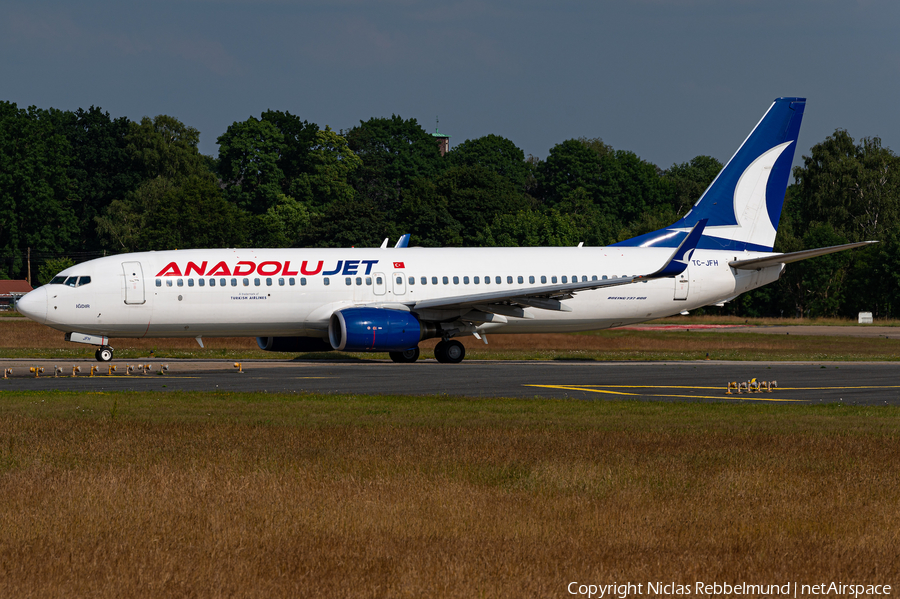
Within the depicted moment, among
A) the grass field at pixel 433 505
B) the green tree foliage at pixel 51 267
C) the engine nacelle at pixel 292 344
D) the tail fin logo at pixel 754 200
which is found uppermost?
the green tree foliage at pixel 51 267

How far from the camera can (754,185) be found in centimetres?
3669

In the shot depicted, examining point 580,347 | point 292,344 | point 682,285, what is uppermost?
point 682,285

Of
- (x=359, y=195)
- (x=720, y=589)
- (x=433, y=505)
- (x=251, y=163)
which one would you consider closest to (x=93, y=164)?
(x=251, y=163)

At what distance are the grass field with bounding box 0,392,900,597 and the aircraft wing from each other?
14.6 metres

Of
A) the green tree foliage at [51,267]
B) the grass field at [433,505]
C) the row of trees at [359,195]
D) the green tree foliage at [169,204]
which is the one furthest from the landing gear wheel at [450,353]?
the green tree foliage at [51,267]

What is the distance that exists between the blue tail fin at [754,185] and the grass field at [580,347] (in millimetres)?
4388

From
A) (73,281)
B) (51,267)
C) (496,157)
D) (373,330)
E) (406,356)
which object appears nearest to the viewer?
(373,330)

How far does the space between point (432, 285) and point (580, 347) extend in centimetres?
1126

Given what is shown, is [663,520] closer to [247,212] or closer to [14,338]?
[14,338]

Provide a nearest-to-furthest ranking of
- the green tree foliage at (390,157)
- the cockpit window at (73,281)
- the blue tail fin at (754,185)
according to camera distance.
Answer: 1. the cockpit window at (73,281)
2. the blue tail fin at (754,185)
3. the green tree foliage at (390,157)

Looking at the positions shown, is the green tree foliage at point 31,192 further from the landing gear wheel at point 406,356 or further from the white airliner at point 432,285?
the landing gear wheel at point 406,356

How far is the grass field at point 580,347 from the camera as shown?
36.8 m

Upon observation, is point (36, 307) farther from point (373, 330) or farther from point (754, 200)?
point (754, 200)

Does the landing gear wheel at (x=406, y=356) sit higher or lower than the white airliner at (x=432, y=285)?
lower
